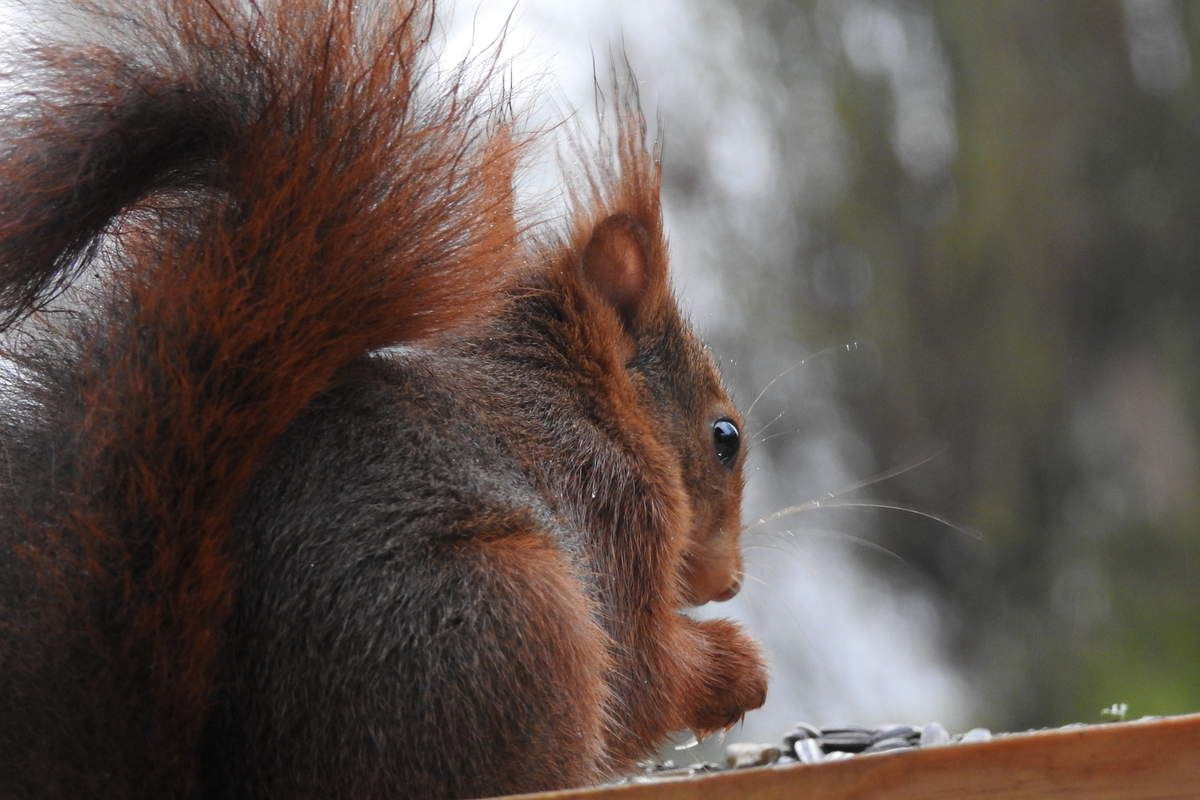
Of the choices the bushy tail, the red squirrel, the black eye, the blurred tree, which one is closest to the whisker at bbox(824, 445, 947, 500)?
the black eye

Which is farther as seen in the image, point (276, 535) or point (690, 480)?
point (690, 480)

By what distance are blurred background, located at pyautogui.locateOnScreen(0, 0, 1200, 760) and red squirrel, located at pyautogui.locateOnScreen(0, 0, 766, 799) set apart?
8.63ft

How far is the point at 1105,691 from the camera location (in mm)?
3912

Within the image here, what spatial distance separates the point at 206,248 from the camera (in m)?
1.06

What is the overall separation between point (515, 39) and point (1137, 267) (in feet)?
10.8

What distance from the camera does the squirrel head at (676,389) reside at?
1.54 meters

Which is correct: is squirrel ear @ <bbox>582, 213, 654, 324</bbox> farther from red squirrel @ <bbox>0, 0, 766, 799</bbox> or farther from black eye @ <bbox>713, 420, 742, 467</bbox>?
red squirrel @ <bbox>0, 0, 766, 799</bbox>

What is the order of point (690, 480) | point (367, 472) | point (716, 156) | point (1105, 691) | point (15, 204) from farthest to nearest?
point (1105, 691) → point (716, 156) → point (690, 480) → point (367, 472) → point (15, 204)

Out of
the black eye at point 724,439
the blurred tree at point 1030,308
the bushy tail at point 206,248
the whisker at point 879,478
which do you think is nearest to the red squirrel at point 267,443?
the bushy tail at point 206,248

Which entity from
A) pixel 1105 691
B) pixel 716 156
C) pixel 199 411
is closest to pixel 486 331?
pixel 199 411

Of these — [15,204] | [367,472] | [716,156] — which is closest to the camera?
[15,204]

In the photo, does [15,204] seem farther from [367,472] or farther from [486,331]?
[486,331]

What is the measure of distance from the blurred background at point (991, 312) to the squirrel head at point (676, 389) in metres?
2.13

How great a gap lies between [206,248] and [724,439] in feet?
2.40
